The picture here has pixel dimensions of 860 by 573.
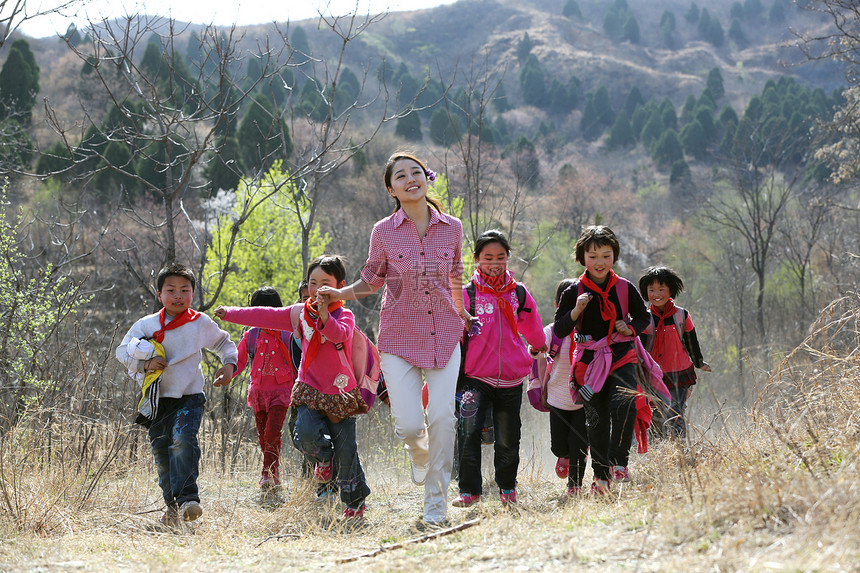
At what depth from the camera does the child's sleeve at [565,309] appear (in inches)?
188

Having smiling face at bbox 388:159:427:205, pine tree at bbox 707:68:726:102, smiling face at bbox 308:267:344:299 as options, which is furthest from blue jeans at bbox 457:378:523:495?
pine tree at bbox 707:68:726:102

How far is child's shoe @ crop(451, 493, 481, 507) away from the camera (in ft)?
15.0

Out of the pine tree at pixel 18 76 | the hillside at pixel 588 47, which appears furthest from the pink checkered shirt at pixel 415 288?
the hillside at pixel 588 47

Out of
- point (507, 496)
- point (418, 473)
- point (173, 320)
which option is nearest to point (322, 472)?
point (418, 473)

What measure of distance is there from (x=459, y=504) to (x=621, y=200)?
5354cm

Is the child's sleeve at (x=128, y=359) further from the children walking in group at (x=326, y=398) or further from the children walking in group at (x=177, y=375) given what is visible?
the children walking in group at (x=326, y=398)

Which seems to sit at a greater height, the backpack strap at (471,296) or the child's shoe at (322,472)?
the backpack strap at (471,296)

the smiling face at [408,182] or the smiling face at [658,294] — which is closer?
the smiling face at [408,182]

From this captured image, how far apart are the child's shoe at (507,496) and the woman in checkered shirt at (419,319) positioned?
1.85 feet

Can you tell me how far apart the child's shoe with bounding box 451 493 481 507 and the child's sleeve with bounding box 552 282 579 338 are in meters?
1.07

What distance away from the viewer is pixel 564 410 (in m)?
5.31

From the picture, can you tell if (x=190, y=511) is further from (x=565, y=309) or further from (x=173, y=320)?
(x=565, y=309)

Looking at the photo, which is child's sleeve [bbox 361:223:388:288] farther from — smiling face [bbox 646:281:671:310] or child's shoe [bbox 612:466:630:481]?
smiling face [bbox 646:281:671:310]

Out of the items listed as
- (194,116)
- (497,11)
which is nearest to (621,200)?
(194,116)
